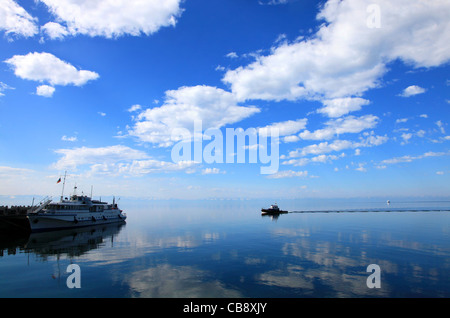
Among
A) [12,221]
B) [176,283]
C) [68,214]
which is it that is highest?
[68,214]

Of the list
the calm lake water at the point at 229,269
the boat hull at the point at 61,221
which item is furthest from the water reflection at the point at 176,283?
the boat hull at the point at 61,221

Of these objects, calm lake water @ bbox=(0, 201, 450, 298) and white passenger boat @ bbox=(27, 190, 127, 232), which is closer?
calm lake water @ bbox=(0, 201, 450, 298)

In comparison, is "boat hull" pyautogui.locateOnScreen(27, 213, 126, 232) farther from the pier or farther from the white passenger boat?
the pier

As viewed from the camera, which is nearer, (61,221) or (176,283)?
(176,283)

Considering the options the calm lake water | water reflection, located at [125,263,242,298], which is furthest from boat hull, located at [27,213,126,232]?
water reflection, located at [125,263,242,298]

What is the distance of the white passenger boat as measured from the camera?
220ft

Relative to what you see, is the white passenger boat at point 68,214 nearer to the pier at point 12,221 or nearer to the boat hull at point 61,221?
the boat hull at point 61,221

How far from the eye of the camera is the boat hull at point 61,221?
6646 cm

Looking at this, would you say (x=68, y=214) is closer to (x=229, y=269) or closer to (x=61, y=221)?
(x=61, y=221)

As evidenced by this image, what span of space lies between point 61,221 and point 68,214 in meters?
2.74

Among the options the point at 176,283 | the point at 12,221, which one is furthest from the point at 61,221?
the point at 176,283

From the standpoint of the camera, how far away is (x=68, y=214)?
2928 inches
